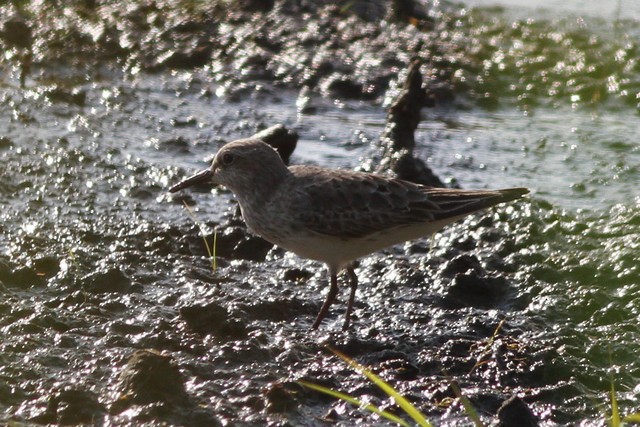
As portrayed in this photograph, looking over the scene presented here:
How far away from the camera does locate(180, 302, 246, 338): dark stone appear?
6543 millimetres

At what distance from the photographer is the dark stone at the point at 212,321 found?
6.54 m

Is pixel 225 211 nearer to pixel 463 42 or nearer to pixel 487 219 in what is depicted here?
pixel 487 219

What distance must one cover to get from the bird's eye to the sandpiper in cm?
31

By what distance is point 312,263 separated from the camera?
7.95 meters

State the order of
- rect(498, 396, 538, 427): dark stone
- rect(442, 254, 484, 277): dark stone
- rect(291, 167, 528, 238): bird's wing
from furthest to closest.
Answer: rect(442, 254, 484, 277): dark stone → rect(291, 167, 528, 238): bird's wing → rect(498, 396, 538, 427): dark stone

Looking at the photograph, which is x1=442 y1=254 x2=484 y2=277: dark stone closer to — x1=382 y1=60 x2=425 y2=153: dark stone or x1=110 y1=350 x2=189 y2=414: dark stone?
x1=382 y1=60 x2=425 y2=153: dark stone

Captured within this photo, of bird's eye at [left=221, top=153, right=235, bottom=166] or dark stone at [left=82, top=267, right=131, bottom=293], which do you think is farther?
bird's eye at [left=221, top=153, right=235, bottom=166]

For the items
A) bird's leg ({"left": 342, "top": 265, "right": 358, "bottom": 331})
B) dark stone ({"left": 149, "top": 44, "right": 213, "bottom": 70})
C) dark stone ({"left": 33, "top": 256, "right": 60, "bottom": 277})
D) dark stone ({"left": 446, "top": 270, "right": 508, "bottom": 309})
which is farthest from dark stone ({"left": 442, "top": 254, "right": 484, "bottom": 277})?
dark stone ({"left": 149, "top": 44, "right": 213, "bottom": 70})

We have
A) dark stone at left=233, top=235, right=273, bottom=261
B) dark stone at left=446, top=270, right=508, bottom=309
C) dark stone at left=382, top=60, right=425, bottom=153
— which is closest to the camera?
dark stone at left=446, top=270, right=508, bottom=309

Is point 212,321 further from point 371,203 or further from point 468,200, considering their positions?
point 468,200

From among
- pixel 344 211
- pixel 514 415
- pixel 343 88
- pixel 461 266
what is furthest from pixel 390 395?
pixel 343 88

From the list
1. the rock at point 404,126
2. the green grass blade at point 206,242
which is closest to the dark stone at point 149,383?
the green grass blade at point 206,242

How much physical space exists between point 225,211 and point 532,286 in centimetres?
267

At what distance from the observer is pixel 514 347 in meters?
6.43
